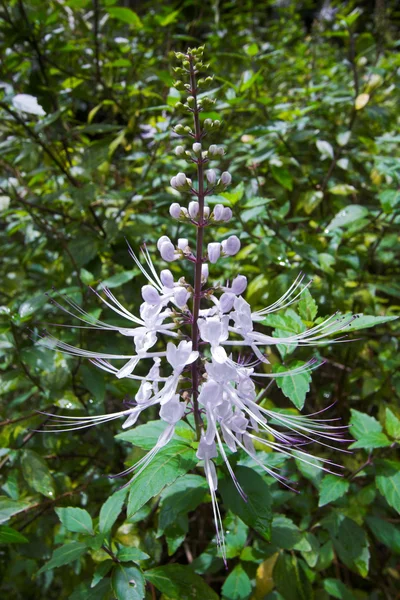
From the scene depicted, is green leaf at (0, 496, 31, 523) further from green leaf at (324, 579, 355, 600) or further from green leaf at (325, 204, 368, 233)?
green leaf at (325, 204, 368, 233)

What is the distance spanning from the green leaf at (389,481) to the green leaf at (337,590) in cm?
53

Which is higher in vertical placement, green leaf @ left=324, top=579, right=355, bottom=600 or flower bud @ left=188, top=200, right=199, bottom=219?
flower bud @ left=188, top=200, right=199, bottom=219

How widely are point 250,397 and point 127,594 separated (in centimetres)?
63

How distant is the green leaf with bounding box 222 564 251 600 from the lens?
5.21ft

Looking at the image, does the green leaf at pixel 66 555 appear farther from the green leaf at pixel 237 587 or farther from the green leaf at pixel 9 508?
the green leaf at pixel 237 587

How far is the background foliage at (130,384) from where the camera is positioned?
150 cm

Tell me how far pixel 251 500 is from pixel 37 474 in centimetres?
89

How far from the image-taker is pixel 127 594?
1.30 metres

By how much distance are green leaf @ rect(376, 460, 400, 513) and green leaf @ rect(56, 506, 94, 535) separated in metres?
0.92

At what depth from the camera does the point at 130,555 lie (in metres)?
1.42

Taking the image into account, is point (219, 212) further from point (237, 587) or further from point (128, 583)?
point (237, 587)

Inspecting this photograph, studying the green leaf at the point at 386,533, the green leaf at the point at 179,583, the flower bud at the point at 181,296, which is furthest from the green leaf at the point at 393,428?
the flower bud at the point at 181,296

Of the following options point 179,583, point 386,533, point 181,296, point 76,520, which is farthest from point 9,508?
point 386,533

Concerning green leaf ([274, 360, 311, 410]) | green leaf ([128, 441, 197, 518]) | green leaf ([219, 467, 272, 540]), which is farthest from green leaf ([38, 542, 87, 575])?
green leaf ([274, 360, 311, 410])
